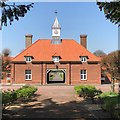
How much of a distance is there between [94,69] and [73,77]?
3.18 meters

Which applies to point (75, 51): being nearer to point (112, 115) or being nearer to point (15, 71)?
point (15, 71)

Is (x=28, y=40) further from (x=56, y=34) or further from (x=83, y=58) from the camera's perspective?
(x=83, y=58)

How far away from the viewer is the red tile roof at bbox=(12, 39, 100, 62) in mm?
41562

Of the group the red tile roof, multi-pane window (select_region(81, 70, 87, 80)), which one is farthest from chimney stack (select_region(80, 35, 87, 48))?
multi-pane window (select_region(81, 70, 87, 80))

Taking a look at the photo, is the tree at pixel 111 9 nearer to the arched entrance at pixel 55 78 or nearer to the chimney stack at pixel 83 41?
the arched entrance at pixel 55 78

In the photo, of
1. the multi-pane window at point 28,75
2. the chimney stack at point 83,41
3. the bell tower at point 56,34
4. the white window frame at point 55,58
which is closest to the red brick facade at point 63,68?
the multi-pane window at point 28,75

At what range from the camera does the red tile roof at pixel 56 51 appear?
4156 centimetres

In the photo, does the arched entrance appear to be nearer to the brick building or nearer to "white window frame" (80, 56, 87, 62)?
the brick building

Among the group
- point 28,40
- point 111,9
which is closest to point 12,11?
point 111,9

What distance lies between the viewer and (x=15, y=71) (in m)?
41.2

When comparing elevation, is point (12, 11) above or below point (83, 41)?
below

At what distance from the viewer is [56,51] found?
42594 millimetres

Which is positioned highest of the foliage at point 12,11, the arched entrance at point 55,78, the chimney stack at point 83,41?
the chimney stack at point 83,41

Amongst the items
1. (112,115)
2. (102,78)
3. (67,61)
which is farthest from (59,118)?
(102,78)
